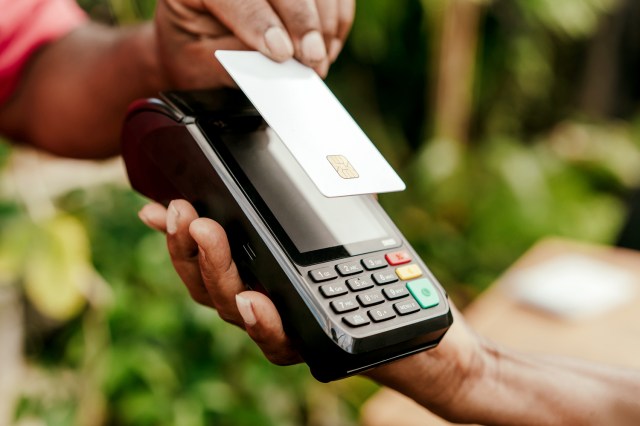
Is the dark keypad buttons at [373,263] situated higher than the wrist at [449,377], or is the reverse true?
the dark keypad buttons at [373,263]

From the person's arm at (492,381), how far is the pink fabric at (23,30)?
1.34 feet

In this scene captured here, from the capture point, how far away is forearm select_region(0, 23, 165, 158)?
0.74 m

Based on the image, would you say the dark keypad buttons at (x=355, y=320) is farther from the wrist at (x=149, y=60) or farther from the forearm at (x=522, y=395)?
the wrist at (x=149, y=60)

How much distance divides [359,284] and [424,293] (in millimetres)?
54

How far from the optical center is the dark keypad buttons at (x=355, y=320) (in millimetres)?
423

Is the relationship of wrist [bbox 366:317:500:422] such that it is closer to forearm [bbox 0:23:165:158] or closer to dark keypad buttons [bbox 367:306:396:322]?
dark keypad buttons [bbox 367:306:396:322]

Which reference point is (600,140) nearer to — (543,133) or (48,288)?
(543,133)

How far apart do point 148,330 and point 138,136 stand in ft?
2.02

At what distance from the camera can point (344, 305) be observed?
44 centimetres

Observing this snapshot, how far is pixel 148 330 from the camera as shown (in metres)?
1.06

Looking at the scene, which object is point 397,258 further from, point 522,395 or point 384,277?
point 522,395

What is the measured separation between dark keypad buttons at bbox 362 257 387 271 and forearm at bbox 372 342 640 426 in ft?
0.36

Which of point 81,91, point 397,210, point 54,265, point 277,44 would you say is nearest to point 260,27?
point 277,44


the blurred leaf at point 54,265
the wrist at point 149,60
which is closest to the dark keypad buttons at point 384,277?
the wrist at point 149,60
